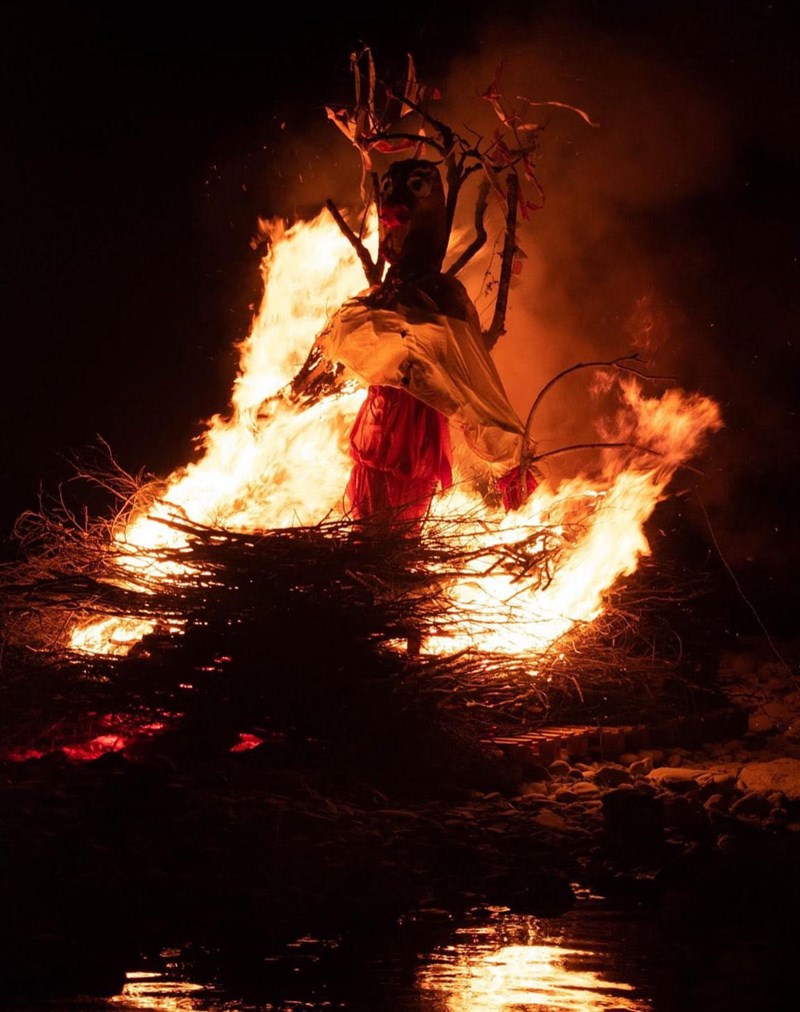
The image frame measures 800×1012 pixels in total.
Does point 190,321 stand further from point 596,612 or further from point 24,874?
point 24,874

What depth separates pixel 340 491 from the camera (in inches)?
333

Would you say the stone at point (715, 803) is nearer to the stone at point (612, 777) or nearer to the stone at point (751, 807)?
the stone at point (751, 807)

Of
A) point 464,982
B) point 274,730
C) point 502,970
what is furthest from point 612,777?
point 464,982

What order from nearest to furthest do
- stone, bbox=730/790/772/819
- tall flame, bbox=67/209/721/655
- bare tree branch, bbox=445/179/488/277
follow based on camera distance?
stone, bbox=730/790/772/819 → tall flame, bbox=67/209/721/655 → bare tree branch, bbox=445/179/488/277

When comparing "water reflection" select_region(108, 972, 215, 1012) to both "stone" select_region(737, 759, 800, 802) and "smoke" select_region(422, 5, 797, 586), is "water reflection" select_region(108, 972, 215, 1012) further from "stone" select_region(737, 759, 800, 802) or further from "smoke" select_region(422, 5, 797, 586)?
"smoke" select_region(422, 5, 797, 586)

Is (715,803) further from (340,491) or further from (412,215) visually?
(412,215)

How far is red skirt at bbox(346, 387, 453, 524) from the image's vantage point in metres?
7.69

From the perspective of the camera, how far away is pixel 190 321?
1189cm

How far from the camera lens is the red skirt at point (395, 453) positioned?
7691 millimetres

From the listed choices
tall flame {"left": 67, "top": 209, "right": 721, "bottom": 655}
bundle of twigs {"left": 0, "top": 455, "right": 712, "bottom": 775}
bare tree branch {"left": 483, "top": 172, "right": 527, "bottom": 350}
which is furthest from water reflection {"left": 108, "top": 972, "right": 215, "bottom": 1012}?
bare tree branch {"left": 483, "top": 172, "right": 527, "bottom": 350}

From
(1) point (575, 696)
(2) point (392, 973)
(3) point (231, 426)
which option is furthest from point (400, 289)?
(2) point (392, 973)

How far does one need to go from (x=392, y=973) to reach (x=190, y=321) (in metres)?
8.81

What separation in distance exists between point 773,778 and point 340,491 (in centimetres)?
336

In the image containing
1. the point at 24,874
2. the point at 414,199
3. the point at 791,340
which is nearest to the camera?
the point at 24,874
